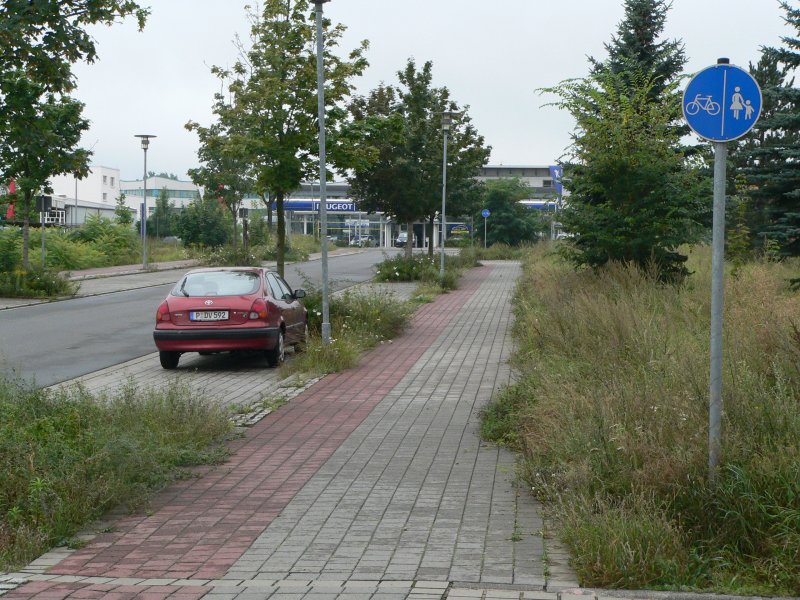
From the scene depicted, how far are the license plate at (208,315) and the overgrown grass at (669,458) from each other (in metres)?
5.87

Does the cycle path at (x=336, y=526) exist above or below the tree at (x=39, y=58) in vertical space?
below

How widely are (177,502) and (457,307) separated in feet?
65.4

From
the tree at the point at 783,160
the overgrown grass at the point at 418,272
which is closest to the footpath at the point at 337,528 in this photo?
the tree at the point at 783,160

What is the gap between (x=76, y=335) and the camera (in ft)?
66.9

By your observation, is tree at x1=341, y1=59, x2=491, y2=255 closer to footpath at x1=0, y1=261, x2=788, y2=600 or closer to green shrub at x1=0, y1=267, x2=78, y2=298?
green shrub at x1=0, y1=267, x2=78, y2=298

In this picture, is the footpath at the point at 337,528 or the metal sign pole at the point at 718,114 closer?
the footpath at the point at 337,528

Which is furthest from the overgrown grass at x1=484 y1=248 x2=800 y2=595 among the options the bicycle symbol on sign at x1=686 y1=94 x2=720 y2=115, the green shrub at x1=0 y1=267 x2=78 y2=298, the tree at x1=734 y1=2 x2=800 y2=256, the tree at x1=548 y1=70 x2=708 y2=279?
the green shrub at x1=0 y1=267 x2=78 y2=298

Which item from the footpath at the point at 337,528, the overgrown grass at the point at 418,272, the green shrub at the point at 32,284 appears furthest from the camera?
the overgrown grass at the point at 418,272

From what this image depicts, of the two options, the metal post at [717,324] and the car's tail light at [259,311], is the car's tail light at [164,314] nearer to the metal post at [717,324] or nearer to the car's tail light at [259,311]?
the car's tail light at [259,311]

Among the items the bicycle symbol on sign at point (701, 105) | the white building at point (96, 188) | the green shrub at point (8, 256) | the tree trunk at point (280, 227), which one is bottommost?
the green shrub at point (8, 256)

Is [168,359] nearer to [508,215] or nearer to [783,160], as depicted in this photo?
[783,160]

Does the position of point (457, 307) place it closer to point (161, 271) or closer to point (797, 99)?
point (797, 99)

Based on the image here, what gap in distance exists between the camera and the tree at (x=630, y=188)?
805 inches

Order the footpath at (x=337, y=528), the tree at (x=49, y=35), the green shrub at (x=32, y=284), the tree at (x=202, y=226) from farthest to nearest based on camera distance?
the tree at (x=202, y=226) → the green shrub at (x=32, y=284) → the tree at (x=49, y=35) → the footpath at (x=337, y=528)
